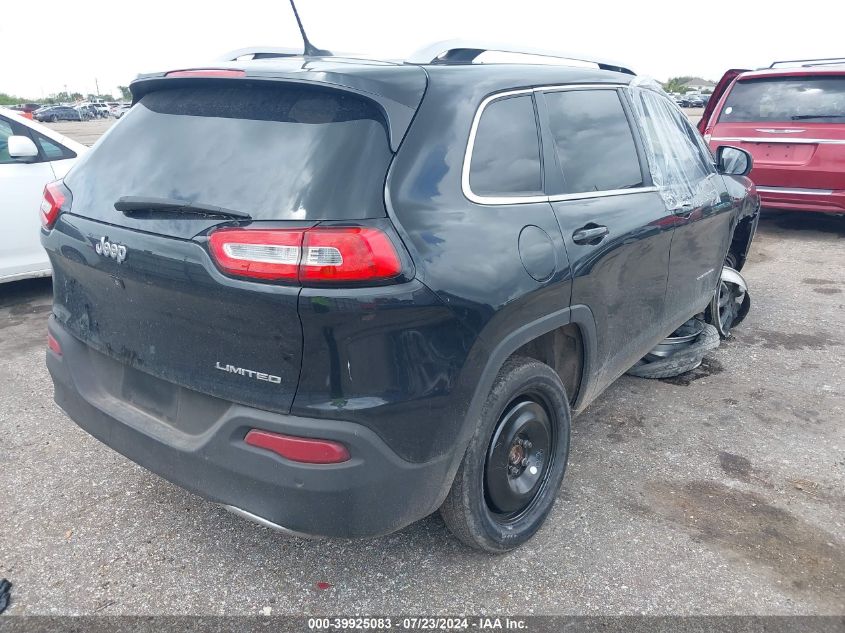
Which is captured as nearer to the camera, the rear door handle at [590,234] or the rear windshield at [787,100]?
the rear door handle at [590,234]

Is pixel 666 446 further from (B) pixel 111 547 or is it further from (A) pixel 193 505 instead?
(B) pixel 111 547

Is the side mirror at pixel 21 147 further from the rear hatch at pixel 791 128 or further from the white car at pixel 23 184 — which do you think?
the rear hatch at pixel 791 128

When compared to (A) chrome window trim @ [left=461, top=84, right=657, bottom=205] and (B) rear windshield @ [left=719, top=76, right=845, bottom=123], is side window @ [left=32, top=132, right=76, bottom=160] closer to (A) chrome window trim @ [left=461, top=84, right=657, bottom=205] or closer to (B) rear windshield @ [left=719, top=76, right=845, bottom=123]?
(A) chrome window trim @ [left=461, top=84, right=657, bottom=205]

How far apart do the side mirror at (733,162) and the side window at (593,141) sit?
1535mm

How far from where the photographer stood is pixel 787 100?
7688 mm

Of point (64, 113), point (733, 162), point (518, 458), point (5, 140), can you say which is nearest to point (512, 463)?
point (518, 458)

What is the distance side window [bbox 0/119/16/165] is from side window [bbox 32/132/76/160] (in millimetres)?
201

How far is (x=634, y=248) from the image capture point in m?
3.04

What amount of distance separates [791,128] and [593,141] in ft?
19.0

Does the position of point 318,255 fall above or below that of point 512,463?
above

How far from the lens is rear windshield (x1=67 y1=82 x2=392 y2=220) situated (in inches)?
78.2

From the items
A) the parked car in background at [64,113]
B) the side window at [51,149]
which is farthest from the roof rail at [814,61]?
the parked car in background at [64,113]

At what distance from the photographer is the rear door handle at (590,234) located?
2.62 meters

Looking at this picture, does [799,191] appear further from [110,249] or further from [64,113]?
[64,113]
